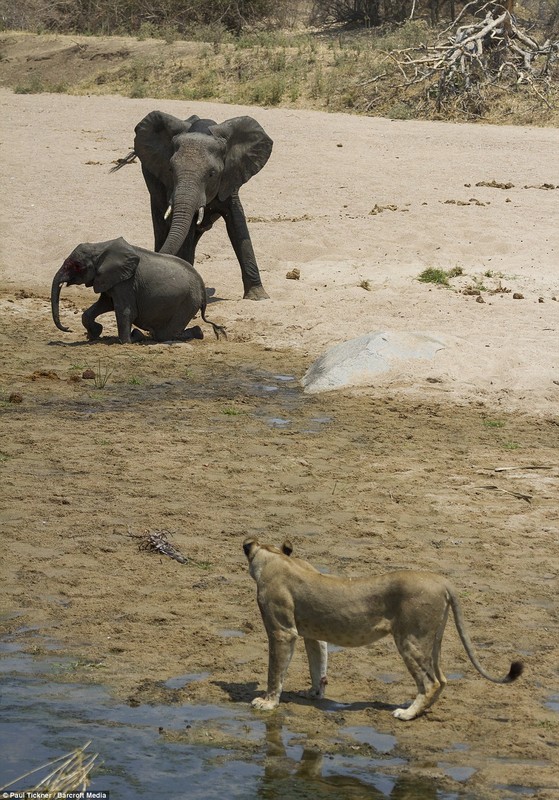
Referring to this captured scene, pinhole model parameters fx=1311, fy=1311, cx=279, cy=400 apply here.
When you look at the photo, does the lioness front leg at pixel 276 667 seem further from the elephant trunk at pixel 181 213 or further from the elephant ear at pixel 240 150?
the elephant ear at pixel 240 150

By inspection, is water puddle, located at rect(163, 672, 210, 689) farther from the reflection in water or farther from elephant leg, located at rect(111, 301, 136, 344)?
elephant leg, located at rect(111, 301, 136, 344)

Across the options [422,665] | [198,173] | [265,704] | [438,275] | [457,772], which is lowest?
[438,275]

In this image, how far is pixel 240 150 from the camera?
14.5 m

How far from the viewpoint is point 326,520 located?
25.6 feet

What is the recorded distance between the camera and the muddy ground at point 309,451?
5.70 meters

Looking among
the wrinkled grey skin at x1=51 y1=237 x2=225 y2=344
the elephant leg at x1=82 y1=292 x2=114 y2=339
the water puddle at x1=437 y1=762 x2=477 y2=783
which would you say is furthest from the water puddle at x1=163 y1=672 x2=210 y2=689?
the elephant leg at x1=82 y1=292 x2=114 y2=339

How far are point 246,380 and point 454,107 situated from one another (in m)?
13.0

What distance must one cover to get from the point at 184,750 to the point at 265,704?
47 centimetres

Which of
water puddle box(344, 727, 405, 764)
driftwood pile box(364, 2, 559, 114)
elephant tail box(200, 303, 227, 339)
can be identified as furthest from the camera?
driftwood pile box(364, 2, 559, 114)

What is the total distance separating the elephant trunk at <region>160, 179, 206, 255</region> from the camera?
13.3m

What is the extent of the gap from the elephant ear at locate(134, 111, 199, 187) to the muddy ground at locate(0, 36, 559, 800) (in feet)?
→ 5.40

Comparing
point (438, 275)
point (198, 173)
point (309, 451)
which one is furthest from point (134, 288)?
point (309, 451)

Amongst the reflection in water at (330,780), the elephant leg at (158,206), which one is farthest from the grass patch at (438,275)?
the reflection in water at (330,780)

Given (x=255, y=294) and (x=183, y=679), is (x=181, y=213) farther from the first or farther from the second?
(x=183, y=679)
